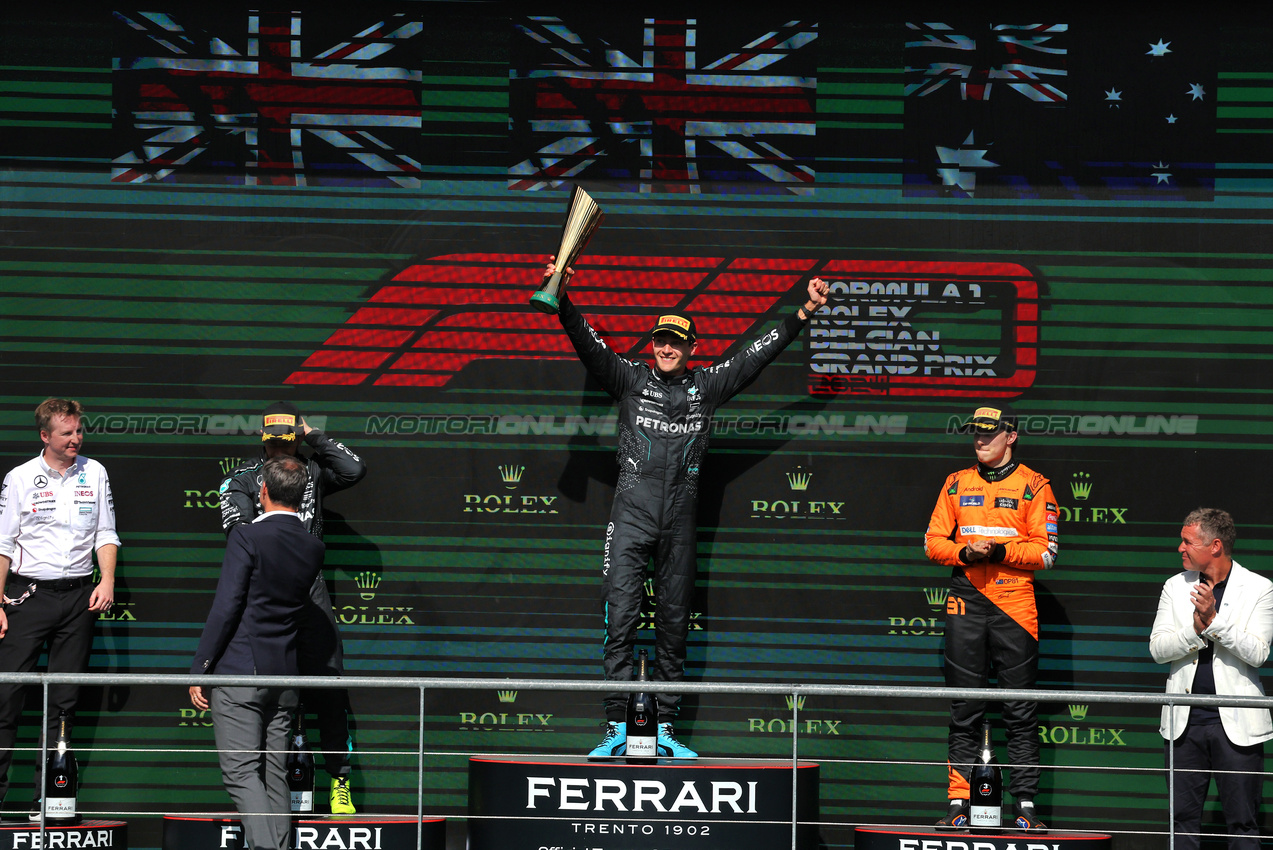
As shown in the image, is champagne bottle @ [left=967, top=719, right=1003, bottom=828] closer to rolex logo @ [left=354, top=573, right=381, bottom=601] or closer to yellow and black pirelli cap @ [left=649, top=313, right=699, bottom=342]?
yellow and black pirelli cap @ [left=649, top=313, right=699, bottom=342]

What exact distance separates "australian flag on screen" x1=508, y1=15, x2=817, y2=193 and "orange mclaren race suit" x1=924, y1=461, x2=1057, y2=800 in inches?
65.6

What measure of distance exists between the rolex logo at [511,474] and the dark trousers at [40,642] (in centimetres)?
185

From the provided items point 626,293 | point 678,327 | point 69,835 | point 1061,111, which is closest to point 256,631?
point 69,835

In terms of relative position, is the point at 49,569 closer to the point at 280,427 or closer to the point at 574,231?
the point at 280,427

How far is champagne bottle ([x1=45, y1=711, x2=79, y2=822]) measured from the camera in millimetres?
4844

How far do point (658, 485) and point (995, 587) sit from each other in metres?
1.47

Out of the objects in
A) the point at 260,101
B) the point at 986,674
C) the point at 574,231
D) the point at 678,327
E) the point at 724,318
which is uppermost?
the point at 260,101

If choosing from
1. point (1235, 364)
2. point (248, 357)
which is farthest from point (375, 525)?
point (1235, 364)

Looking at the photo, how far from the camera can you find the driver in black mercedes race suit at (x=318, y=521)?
16.7 ft

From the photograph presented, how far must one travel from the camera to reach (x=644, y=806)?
15.1ft

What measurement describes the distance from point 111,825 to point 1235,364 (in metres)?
5.28

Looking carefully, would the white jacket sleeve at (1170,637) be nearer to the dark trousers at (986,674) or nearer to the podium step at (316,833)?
the dark trousers at (986,674)

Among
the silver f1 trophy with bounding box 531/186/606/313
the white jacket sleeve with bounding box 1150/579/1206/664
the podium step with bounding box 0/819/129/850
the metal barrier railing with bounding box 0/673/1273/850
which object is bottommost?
the podium step with bounding box 0/819/129/850

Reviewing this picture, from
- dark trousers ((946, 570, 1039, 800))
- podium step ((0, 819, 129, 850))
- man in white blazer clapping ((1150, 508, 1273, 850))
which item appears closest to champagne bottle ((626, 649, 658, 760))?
dark trousers ((946, 570, 1039, 800))
